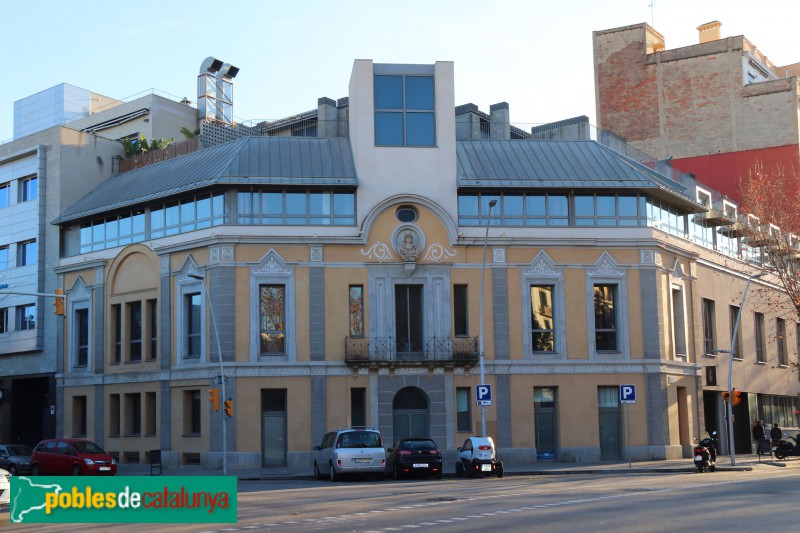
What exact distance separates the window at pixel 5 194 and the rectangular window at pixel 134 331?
A: 39.9ft

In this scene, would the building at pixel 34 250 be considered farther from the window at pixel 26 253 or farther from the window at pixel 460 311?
the window at pixel 460 311

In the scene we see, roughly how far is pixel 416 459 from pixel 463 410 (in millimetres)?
10171

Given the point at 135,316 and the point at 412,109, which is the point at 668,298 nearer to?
the point at 412,109

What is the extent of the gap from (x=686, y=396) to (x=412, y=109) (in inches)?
704

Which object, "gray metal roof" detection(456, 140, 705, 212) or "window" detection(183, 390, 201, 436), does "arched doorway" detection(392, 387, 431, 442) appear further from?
"gray metal roof" detection(456, 140, 705, 212)

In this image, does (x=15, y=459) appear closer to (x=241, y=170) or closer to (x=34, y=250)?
(x=241, y=170)

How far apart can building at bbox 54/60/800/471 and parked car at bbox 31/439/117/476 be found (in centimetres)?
742

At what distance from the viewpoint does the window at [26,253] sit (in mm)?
51466

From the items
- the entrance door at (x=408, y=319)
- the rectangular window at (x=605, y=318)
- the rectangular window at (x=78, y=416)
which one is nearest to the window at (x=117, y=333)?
the rectangular window at (x=78, y=416)

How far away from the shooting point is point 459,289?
43844mm

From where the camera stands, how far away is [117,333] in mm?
47312

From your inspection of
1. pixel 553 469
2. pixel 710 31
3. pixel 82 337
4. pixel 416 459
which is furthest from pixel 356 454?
pixel 710 31

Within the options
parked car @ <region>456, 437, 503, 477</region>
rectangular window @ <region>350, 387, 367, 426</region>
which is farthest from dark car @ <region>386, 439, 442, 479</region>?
rectangular window @ <region>350, 387, 367, 426</region>

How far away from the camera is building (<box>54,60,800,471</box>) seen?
4238 cm
